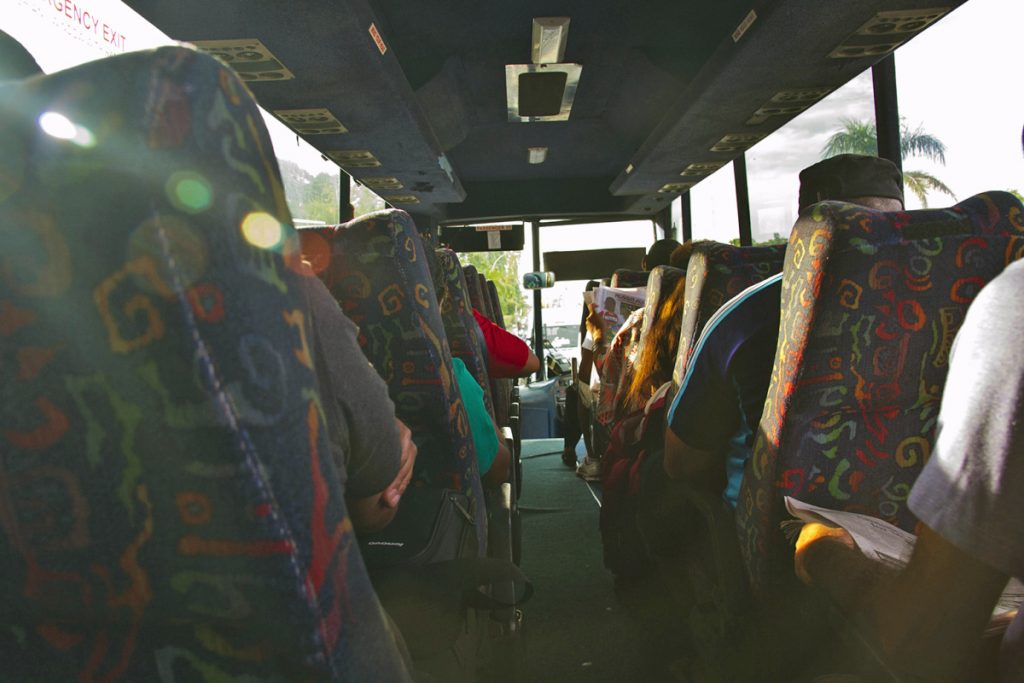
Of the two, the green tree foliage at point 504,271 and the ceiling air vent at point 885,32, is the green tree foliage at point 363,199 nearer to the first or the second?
the green tree foliage at point 504,271

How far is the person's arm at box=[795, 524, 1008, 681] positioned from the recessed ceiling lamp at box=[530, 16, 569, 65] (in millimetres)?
4732

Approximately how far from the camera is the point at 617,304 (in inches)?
178

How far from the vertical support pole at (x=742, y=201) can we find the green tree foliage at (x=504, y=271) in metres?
2.70

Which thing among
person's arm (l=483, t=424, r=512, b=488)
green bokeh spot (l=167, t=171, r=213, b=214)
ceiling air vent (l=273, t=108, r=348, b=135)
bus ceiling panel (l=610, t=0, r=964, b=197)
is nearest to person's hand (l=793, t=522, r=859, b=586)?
person's arm (l=483, t=424, r=512, b=488)

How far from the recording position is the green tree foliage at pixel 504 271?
7.80 metres

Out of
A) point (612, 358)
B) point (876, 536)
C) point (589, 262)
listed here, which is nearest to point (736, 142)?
point (589, 262)

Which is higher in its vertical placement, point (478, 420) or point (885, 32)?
point (885, 32)

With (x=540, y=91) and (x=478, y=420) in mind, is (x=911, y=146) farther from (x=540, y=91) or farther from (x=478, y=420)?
(x=540, y=91)

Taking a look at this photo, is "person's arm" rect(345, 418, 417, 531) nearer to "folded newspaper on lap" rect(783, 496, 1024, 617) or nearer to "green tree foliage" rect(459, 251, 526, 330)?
"folded newspaper on lap" rect(783, 496, 1024, 617)

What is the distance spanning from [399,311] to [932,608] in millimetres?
1007

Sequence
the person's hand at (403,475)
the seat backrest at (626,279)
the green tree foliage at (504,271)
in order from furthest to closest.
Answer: the green tree foliage at (504,271), the seat backrest at (626,279), the person's hand at (403,475)

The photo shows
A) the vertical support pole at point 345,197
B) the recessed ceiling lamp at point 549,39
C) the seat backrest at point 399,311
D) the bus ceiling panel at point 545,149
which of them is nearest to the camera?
the seat backrest at point 399,311

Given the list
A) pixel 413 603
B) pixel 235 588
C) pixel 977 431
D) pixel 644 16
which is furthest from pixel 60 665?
pixel 644 16

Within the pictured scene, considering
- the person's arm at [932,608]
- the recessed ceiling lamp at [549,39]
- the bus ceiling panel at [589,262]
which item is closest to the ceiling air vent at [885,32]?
the recessed ceiling lamp at [549,39]
